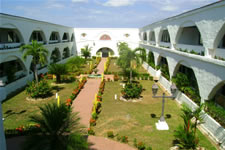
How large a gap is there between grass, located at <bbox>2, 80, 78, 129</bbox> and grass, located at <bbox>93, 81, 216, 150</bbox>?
15.4 ft

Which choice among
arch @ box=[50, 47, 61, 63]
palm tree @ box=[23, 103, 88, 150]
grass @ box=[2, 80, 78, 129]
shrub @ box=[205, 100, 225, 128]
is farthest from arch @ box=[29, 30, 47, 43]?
shrub @ box=[205, 100, 225, 128]

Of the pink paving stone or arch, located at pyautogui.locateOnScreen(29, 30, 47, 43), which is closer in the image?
the pink paving stone

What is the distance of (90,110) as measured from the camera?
14156mm

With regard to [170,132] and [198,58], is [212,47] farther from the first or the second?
[170,132]

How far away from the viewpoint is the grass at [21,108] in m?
12.3

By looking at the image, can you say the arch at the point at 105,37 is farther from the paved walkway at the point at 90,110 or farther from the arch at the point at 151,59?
the paved walkway at the point at 90,110

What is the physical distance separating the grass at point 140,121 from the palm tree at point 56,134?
379 cm

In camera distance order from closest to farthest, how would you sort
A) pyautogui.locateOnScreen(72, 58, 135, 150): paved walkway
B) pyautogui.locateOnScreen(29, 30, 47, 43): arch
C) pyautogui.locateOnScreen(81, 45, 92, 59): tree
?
pyautogui.locateOnScreen(72, 58, 135, 150): paved walkway < pyautogui.locateOnScreen(29, 30, 47, 43): arch < pyautogui.locateOnScreen(81, 45, 92, 59): tree

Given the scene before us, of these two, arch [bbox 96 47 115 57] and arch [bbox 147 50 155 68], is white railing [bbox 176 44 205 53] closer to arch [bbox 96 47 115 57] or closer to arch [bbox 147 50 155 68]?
arch [bbox 147 50 155 68]

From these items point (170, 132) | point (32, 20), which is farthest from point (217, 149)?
point (32, 20)

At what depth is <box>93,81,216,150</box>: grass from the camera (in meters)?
10.5

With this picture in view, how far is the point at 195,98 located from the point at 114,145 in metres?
7.86

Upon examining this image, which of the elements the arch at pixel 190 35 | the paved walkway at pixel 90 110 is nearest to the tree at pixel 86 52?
the paved walkway at pixel 90 110

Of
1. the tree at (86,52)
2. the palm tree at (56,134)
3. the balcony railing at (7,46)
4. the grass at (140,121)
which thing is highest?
the balcony railing at (7,46)
